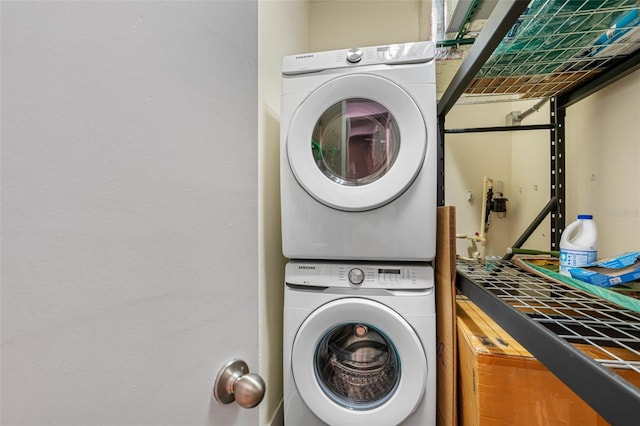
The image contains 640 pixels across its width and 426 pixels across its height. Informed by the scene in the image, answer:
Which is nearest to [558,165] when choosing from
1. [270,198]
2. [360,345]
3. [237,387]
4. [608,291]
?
[608,291]

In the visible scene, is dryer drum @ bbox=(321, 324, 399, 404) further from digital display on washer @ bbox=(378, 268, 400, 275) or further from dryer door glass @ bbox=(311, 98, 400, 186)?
dryer door glass @ bbox=(311, 98, 400, 186)

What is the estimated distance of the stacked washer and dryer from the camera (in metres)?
1.03

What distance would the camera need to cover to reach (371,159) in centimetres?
121

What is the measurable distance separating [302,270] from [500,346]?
690mm

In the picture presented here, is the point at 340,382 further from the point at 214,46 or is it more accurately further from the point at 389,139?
the point at 214,46

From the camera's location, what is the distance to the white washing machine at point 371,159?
1049mm

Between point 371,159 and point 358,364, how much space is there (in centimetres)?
87

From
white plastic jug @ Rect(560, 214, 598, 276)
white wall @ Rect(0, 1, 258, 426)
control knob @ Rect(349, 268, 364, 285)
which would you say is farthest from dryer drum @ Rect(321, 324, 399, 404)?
white wall @ Rect(0, 1, 258, 426)

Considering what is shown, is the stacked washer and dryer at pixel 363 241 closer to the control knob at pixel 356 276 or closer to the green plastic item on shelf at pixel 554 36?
the control knob at pixel 356 276

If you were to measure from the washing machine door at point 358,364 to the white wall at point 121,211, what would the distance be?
0.66 metres

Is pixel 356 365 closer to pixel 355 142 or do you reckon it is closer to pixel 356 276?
pixel 356 276

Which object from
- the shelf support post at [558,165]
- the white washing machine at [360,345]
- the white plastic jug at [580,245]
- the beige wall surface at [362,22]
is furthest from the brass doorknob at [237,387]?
the beige wall surface at [362,22]

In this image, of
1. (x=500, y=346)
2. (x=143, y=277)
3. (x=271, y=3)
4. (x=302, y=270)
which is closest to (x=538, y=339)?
(x=500, y=346)

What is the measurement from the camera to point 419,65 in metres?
1.06
